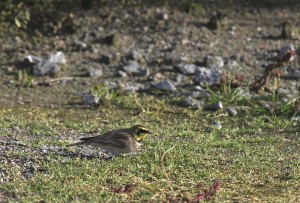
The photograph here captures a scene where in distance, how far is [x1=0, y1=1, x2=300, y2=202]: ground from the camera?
7.85m

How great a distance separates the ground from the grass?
0.05 feet

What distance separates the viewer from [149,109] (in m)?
11.7

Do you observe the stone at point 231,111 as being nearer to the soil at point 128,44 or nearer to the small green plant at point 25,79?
the soil at point 128,44

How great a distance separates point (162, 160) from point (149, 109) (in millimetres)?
3219

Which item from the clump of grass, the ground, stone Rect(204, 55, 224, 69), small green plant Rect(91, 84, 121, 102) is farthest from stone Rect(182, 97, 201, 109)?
stone Rect(204, 55, 224, 69)

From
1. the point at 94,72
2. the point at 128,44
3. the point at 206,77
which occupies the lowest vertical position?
the point at 94,72

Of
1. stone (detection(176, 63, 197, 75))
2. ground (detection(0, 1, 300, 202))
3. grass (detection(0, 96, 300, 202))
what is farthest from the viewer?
stone (detection(176, 63, 197, 75))

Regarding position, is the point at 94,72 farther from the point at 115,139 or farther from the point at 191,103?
the point at 115,139

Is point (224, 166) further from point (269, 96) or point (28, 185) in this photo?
point (269, 96)

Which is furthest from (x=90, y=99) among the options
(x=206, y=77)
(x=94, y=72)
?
(x=206, y=77)

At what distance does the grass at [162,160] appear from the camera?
24.8ft

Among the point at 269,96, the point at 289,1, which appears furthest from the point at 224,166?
the point at 289,1

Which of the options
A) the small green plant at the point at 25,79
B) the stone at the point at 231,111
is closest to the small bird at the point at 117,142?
the stone at the point at 231,111

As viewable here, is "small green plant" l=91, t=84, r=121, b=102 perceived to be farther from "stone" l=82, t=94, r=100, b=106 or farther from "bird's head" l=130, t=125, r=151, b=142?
"bird's head" l=130, t=125, r=151, b=142
